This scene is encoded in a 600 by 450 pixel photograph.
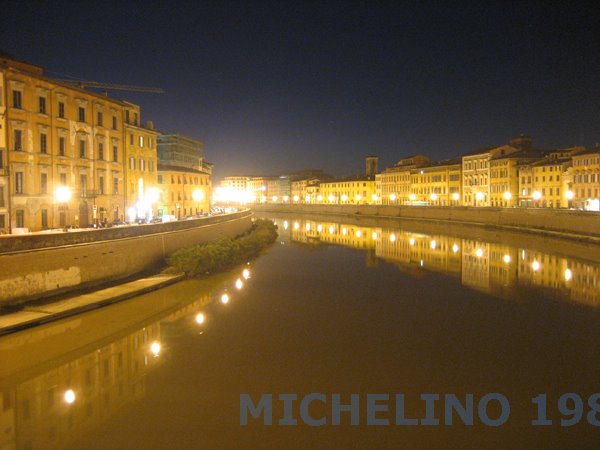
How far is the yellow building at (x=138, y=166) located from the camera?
3684cm

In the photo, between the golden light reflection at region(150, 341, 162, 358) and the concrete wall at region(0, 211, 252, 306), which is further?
the concrete wall at region(0, 211, 252, 306)

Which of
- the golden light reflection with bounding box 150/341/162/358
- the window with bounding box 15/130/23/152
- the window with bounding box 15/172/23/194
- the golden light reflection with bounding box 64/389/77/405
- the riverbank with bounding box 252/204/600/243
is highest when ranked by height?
the window with bounding box 15/130/23/152

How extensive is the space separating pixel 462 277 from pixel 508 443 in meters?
19.7

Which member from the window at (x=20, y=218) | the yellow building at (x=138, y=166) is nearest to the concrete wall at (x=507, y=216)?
the yellow building at (x=138, y=166)

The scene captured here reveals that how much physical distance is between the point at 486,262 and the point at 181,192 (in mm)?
28352

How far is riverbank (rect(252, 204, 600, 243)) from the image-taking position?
41938 mm

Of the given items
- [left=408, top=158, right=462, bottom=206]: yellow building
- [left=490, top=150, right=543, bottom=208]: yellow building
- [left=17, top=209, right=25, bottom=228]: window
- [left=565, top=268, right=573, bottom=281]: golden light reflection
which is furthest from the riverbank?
[left=17, top=209, right=25, bottom=228]: window

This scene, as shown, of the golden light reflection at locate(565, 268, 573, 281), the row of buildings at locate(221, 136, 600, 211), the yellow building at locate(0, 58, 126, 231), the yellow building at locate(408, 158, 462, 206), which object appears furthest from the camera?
the yellow building at locate(408, 158, 462, 206)

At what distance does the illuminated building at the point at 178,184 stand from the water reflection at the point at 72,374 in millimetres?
27190

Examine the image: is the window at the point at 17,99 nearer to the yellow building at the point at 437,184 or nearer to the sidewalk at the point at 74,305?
the sidewalk at the point at 74,305

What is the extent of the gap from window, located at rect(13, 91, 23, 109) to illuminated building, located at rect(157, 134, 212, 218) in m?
19.0

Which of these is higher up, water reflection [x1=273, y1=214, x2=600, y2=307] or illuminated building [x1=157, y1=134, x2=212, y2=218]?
illuminated building [x1=157, y1=134, x2=212, y2=218]

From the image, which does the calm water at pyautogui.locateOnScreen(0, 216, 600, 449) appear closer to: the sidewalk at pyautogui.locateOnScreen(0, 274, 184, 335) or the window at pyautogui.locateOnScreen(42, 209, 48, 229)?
the sidewalk at pyautogui.locateOnScreen(0, 274, 184, 335)

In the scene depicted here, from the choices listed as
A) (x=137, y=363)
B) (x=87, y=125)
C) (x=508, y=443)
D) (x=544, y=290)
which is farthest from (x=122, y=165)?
(x=508, y=443)
